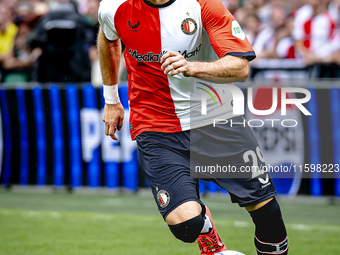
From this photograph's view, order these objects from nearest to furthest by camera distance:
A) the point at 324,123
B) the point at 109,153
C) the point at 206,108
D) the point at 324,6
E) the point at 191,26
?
1. the point at 191,26
2. the point at 206,108
3. the point at 324,123
4. the point at 109,153
5. the point at 324,6

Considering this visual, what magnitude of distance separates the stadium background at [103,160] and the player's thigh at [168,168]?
5.28 ft

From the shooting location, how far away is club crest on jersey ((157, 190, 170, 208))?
406 centimetres

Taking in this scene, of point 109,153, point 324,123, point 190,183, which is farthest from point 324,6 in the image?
point 190,183

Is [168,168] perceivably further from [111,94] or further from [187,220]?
[111,94]

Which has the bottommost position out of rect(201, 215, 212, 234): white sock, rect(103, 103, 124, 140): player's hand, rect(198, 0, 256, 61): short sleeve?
rect(201, 215, 212, 234): white sock

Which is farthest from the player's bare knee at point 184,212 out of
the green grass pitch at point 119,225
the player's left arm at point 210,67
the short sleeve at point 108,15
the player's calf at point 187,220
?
the green grass pitch at point 119,225

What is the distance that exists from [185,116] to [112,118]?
0.71 meters

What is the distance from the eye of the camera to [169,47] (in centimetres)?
410

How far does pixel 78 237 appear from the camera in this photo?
6.23 meters

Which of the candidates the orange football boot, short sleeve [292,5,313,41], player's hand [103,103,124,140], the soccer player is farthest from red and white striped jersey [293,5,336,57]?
the orange football boot

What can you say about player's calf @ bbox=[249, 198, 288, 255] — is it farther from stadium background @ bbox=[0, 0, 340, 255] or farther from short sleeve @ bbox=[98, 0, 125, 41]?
short sleeve @ bbox=[98, 0, 125, 41]

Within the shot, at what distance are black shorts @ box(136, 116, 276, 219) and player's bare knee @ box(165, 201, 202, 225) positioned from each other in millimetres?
79

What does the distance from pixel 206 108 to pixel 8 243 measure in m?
2.91

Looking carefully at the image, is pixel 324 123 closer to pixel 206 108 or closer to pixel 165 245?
pixel 165 245
